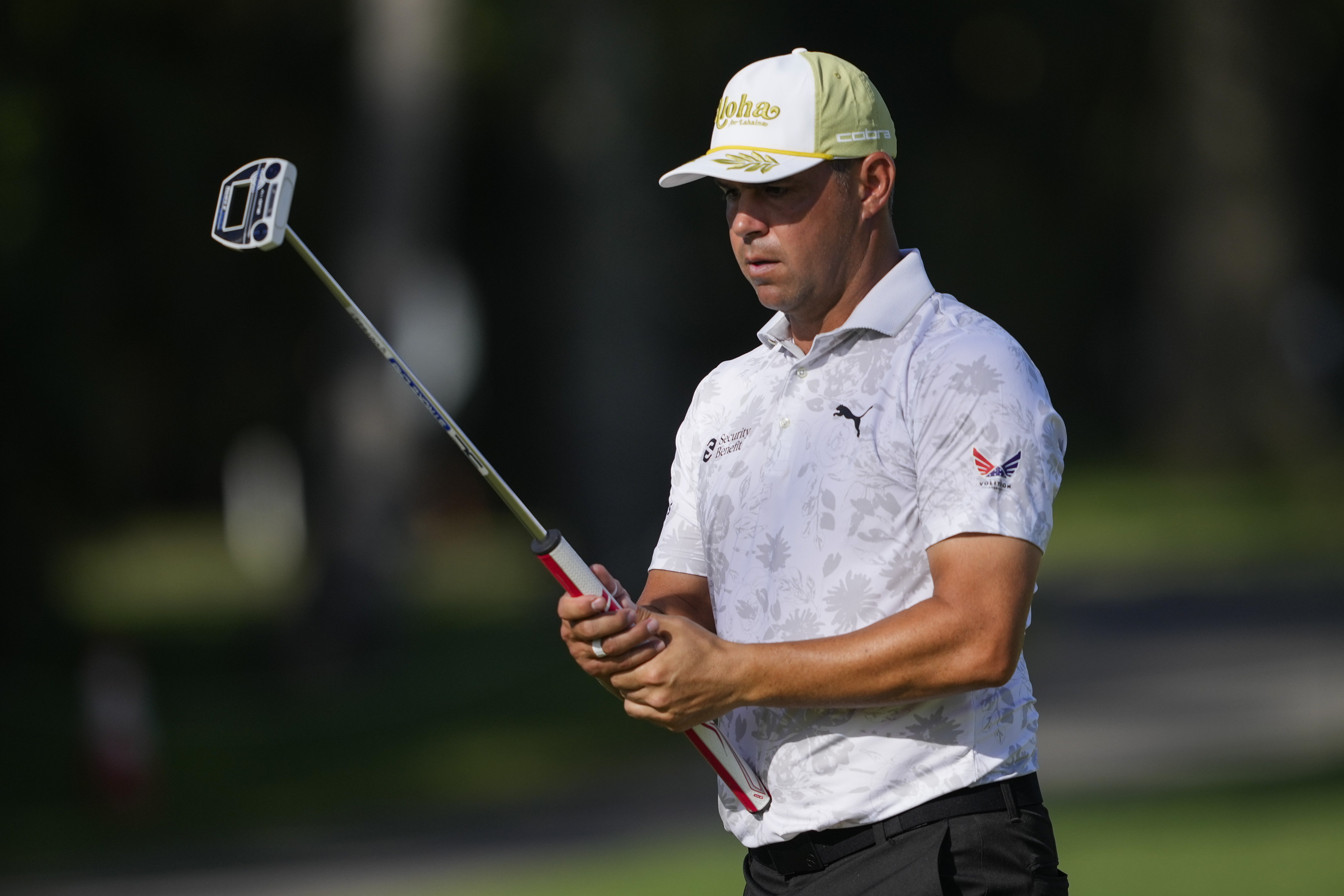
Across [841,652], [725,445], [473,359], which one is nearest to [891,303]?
[725,445]

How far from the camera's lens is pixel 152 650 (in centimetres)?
1734

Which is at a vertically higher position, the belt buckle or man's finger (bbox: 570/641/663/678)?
man's finger (bbox: 570/641/663/678)

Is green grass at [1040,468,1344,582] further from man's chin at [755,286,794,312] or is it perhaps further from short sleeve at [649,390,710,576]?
man's chin at [755,286,794,312]

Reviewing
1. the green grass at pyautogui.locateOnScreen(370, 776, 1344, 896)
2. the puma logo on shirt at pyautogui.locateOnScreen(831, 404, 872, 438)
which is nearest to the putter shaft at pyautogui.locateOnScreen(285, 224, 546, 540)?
the puma logo on shirt at pyautogui.locateOnScreen(831, 404, 872, 438)

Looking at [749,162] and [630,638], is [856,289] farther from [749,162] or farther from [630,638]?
[630,638]

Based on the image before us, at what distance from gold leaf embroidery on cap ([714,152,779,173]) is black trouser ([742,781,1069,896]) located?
1181mm

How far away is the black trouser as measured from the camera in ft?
10.0

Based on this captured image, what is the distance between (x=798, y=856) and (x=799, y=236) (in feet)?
3.76

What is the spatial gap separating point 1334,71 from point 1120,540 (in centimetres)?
1295

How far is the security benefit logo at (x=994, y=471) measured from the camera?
295 centimetres

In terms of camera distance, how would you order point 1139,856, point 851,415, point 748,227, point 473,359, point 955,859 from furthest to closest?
point 473,359
point 1139,856
point 748,227
point 851,415
point 955,859

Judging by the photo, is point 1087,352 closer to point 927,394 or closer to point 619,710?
point 619,710

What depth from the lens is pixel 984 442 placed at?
2.97m

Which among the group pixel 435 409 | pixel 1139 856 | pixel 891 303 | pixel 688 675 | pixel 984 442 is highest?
pixel 891 303
